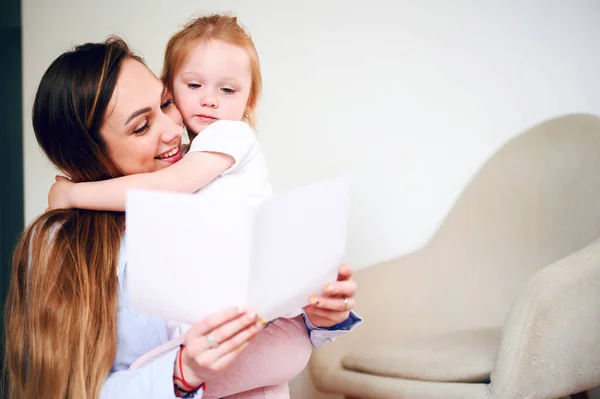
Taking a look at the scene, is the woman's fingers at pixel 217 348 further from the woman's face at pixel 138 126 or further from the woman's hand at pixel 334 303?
the woman's face at pixel 138 126

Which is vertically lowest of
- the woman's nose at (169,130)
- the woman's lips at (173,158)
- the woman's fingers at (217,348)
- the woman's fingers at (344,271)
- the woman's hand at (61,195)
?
the woman's fingers at (217,348)

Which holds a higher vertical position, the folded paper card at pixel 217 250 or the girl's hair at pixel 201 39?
the girl's hair at pixel 201 39

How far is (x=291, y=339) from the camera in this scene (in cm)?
110

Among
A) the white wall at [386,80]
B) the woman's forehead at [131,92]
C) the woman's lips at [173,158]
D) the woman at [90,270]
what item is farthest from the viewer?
the white wall at [386,80]

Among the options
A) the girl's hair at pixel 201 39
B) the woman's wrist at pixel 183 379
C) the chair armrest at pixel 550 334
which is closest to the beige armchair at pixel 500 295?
the chair armrest at pixel 550 334

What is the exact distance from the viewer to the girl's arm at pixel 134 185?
43.4 inches

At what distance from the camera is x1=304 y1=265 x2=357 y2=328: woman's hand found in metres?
0.99

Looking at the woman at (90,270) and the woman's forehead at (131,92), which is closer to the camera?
the woman at (90,270)

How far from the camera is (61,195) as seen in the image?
1.17 m

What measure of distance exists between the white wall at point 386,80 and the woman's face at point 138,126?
118 cm

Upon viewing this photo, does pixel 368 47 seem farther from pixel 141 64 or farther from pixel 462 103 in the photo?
pixel 141 64

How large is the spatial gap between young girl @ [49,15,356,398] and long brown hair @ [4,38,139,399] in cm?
6

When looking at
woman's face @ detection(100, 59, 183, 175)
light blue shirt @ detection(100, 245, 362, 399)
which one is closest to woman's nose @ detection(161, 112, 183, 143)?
woman's face @ detection(100, 59, 183, 175)

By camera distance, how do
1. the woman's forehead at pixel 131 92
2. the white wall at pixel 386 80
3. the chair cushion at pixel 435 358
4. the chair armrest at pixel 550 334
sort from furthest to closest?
the white wall at pixel 386 80 < the chair cushion at pixel 435 358 < the chair armrest at pixel 550 334 < the woman's forehead at pixel 131 92
